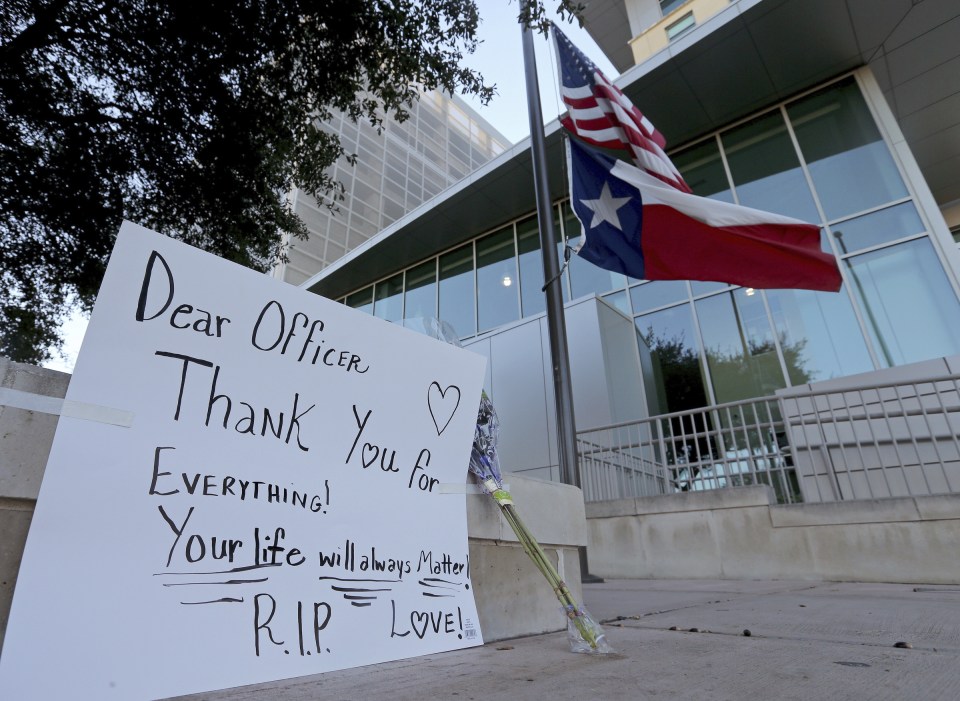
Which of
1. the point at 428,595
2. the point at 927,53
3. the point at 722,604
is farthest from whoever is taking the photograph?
the point at 927,53

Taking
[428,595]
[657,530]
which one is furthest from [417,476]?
[657,530]

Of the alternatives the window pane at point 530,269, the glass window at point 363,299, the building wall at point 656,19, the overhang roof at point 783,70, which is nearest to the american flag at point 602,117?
the overhang roof at point 783,70

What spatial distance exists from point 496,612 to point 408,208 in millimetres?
25960

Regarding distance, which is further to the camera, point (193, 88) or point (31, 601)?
point (193, 88)

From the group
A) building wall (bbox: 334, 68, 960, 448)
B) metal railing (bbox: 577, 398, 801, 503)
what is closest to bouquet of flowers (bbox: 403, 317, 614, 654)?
metal railing (bbox: 577, 398, 801, 503)

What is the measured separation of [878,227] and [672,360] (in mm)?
3852

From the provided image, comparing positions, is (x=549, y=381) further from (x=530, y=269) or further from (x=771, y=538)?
(x=530, y=269)

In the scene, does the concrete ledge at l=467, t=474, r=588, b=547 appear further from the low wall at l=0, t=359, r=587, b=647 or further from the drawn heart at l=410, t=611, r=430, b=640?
the drawn heart at l=410, t=611, r=430, b=640

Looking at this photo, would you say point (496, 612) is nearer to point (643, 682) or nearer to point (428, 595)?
point (428, 595)

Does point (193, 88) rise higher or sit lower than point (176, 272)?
higher

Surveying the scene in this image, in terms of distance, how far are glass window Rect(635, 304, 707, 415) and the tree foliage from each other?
564cm

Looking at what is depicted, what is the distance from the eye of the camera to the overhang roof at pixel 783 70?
27.9 ft

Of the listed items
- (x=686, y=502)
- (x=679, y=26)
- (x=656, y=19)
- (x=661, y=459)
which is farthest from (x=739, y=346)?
(x=656, y=19)

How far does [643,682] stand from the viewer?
1.40m
